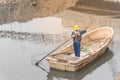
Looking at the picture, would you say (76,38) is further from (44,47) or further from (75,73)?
(44,47)

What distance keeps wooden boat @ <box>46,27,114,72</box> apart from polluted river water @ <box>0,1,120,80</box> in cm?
31

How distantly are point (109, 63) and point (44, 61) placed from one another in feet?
9.69

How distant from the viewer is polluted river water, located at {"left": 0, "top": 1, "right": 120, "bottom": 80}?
15.3m

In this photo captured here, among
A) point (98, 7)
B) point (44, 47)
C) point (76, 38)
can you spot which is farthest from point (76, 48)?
point (98, 7)

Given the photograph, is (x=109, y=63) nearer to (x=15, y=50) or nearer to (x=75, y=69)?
(x=75, y=69)

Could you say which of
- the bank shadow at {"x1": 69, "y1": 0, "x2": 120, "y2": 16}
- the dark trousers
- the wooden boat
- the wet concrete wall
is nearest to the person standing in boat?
the dark trousers

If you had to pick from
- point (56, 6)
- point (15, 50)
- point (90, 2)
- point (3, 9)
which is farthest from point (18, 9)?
point (15, 50)

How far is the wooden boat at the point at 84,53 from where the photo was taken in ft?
49.5

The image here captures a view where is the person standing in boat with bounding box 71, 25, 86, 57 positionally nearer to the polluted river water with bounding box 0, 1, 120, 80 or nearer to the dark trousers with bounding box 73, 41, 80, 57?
the dark trousers with bounding box 73, 41, 80, 57

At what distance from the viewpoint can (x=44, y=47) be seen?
18.7 metres

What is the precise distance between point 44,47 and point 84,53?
288cm

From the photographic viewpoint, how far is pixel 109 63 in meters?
16.7

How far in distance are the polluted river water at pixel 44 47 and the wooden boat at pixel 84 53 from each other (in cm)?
31

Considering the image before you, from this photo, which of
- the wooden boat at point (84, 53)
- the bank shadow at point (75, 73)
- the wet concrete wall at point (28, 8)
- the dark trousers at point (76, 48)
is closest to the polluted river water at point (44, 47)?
the bank shadow at point (75, 73)
